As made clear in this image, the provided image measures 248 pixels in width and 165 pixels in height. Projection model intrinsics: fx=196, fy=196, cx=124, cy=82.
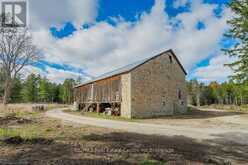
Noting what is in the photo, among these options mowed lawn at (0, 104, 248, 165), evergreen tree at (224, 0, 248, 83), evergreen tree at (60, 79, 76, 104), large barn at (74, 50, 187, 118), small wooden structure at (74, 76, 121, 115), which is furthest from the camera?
evergreen tree at (60, 79, 76, 104)

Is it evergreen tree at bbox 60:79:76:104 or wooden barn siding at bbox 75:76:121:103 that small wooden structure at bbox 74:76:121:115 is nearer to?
wooden barn siding at bbox 75:76:121:103

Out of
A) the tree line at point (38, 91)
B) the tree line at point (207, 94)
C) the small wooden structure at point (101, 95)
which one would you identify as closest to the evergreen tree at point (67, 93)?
the tree line at point (38, 91)

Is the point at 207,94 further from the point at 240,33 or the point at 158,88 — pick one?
the point at 240,33

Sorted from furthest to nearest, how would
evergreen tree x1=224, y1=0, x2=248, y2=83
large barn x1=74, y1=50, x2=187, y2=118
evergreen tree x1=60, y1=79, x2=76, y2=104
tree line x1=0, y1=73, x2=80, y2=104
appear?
1. evergreen tree x1=60, y1=79, x2=76, y2=104
2. tree line x1=0, y1=73, x2=80, y2=104
3. large barn x1=74, y1=50, x2=187, y2=118
4. evergreen tree x1=224, y1=0, x2=248, y2=83

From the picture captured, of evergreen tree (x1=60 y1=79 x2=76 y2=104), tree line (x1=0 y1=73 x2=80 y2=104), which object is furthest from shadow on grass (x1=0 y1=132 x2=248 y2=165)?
evergreen tree (x1=60 y1=79 x2=76 y2=104)

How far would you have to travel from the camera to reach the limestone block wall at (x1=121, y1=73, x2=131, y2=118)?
861 inches

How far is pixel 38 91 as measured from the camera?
70.9m

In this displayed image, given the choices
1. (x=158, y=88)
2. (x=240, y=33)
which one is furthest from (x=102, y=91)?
(x=240, y=33)

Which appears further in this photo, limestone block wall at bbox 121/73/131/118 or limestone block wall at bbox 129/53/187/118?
limestone block wall at bbox 129/53/187/118

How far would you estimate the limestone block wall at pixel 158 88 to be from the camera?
22.4 metres

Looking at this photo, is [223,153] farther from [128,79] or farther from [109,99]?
[109,99]

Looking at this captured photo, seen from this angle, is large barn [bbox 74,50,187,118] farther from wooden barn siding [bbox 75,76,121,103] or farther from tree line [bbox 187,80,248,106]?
tree line [bbox 187,80,248,106]

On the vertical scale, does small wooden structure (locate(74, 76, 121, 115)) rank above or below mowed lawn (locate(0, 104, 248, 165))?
above

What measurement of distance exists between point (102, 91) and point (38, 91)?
5137 centimetres
